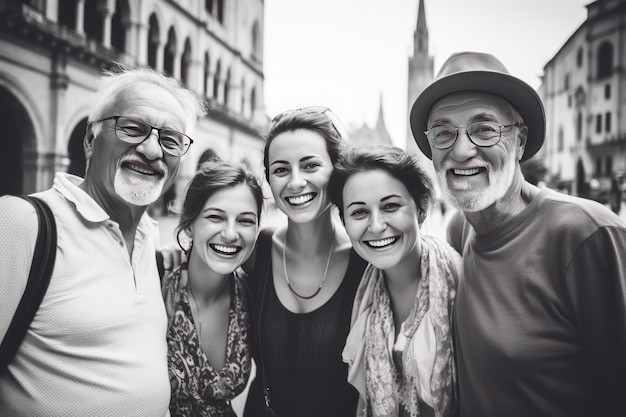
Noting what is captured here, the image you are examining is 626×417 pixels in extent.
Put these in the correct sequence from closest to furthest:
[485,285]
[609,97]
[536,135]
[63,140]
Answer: [485,285], [536,135], [63,140], [609,97]

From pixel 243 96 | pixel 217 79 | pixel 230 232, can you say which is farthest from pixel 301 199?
pixel 243 96

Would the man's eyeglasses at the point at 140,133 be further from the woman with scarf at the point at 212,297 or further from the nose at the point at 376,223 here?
the nose at the point at 376,223

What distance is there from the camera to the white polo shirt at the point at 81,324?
1.67 metres

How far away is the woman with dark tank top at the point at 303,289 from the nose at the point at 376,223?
458mm

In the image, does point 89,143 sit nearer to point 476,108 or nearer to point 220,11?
point 476,108

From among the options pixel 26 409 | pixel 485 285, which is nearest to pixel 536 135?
pixel 485 285

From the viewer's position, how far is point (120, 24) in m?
15.1

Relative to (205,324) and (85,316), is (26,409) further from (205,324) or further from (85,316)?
(205,324)

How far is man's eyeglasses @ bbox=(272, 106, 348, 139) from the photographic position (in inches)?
112

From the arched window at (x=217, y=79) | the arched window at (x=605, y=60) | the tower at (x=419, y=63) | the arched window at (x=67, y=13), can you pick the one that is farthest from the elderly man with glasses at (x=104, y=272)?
the tower at (x=419, y=63)

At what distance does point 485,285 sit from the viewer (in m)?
2.02

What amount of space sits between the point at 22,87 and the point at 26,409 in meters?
12.7

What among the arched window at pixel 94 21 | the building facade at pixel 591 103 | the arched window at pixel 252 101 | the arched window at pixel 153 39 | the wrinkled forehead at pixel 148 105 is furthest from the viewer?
the building facade at pixel 591 103

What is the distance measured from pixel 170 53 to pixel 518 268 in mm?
18772
